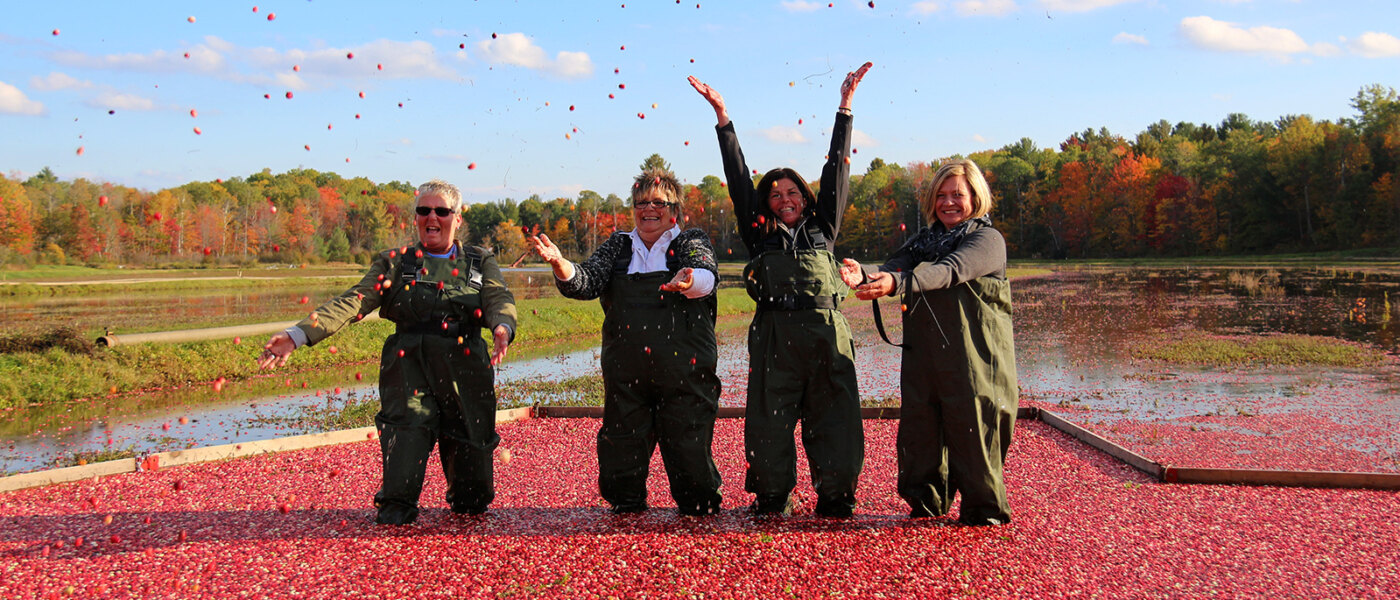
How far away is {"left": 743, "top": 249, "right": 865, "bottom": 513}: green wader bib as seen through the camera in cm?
506

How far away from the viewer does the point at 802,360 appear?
508cm

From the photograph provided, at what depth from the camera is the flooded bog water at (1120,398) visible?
27.4 ft

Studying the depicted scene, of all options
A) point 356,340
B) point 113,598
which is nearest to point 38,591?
point 113,598

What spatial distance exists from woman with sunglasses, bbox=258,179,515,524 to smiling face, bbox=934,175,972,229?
2771 millimetres

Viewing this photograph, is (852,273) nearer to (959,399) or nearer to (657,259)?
(959,399)

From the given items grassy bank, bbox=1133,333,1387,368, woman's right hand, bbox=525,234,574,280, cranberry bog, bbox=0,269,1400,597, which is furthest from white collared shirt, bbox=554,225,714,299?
grassy bank, bbox=1133,333,1387,368

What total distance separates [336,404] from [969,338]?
→ 983 centimetres

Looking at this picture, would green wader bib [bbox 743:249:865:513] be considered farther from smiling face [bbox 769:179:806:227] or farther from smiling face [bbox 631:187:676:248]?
smiling face [bbox 631:187:676:248]

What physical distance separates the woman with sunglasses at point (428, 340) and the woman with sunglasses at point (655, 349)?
0.64 meters

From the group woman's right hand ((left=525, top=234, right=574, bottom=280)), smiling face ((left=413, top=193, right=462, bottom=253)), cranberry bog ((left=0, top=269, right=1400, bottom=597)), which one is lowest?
cranberry bog ((left=0, top=269, right=1400, bottom=597))

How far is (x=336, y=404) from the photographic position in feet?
39.0

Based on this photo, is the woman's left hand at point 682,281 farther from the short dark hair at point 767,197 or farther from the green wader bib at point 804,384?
the short dark hair at point 767,197

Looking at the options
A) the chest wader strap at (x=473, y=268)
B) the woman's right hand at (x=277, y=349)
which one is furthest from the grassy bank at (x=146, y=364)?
the chest wader strap at (x=473, y=268)

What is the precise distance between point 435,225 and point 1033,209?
3362 inches
